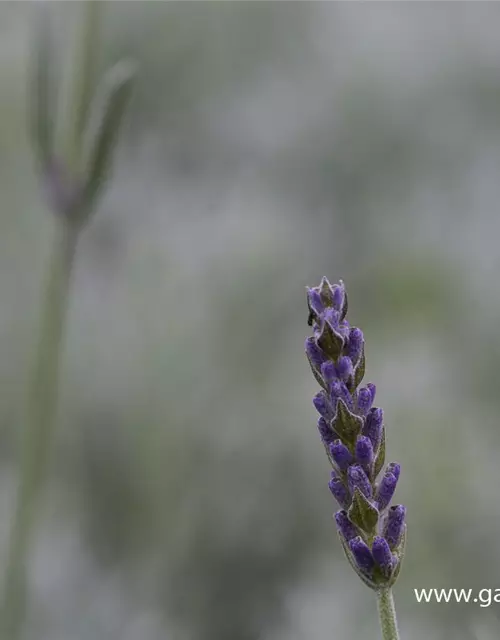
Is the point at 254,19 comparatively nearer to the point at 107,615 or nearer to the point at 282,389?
the point at 282,389

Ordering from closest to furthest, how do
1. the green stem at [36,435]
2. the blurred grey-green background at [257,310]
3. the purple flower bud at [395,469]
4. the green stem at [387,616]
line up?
1. the green stem at [387,616]
2. the purple flower bud at [395,469]
3. the green stem at [36,435]
4. the blurred grey-green background at [257,310]

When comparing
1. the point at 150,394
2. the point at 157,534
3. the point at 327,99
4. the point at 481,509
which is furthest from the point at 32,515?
the point at 327,99

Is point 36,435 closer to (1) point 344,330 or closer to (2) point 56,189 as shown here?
(2) point 56,189

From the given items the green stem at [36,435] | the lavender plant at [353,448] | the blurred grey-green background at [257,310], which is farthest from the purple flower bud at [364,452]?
the green stem at [36,435]

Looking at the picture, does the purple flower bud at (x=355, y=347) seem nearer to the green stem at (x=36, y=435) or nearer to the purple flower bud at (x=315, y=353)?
the purple flower bud at (x=315, y=353)

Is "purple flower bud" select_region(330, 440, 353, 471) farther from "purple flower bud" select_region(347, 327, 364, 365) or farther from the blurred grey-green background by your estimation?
the blurred grey-green background
